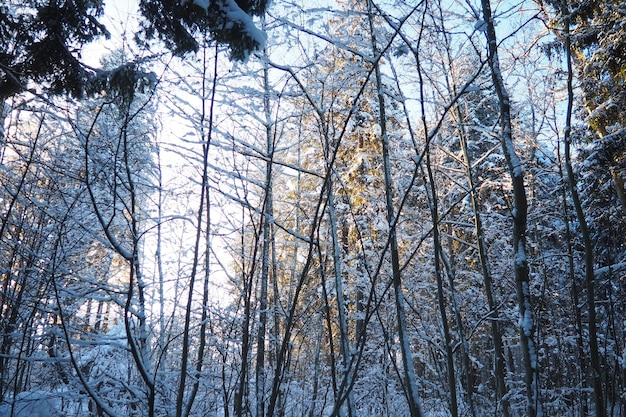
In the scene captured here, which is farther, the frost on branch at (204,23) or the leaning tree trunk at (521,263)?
the leaning tree trunk at (521,263)

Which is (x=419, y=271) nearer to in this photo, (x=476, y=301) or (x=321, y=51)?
(x=476, y=301)

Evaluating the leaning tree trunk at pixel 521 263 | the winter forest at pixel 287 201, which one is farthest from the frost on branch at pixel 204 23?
the leaning tree trunk at pixel 521 263

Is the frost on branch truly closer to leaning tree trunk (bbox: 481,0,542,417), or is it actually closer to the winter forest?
the winter forest

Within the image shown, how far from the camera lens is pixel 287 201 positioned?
→ 631cm

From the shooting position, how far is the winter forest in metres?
2.36

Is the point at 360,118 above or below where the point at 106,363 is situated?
above

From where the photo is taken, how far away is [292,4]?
415 cm

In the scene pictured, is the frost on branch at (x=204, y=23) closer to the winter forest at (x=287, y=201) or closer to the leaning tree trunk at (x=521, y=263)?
the winter forest at (x=287, y=201)

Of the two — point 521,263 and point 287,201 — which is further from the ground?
point 287,201

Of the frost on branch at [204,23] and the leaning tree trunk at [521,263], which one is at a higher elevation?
the frost on branch at [204,23]

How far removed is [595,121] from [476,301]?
523 cm

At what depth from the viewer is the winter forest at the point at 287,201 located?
236 cm

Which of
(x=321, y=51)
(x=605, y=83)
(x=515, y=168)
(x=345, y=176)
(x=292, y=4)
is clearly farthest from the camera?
(x=345, y=176)

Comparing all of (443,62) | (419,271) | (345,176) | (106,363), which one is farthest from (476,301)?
(106,363)
